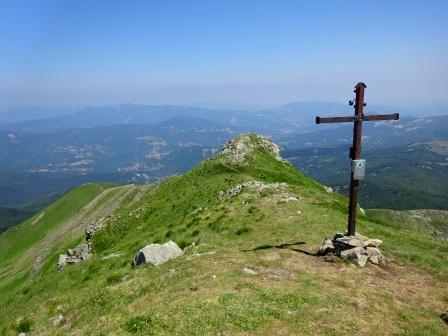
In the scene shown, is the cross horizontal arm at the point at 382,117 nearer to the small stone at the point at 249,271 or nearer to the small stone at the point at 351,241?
the small stone at the point at 351,241

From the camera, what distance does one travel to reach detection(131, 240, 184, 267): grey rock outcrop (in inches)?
1063

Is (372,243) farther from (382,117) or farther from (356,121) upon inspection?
(382,117)

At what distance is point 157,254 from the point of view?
27.6 m

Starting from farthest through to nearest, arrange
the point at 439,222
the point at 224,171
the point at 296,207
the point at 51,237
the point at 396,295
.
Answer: the point at 439,222, the point at 51,237, the point at 224,171, the point at 296,207, the point at 396,295

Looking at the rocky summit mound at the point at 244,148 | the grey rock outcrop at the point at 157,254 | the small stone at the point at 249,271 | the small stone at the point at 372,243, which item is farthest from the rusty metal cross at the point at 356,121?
the rocky summit mound at the point at 244,148

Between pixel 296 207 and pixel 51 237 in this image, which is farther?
pixel 51 237

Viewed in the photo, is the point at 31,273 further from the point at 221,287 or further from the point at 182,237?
the point at 221,287

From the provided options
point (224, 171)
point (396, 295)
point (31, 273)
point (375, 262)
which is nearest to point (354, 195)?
point (375, 262)

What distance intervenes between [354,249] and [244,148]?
51.6 m

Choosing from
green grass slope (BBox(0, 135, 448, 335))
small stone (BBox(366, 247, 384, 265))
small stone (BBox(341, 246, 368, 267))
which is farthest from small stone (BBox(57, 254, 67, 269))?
small stone (BBox(366, 247, 384, 265))

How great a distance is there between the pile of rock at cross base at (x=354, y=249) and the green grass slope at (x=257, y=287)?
706 mm

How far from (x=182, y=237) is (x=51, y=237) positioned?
3155 inches

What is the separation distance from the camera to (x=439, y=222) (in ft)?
520

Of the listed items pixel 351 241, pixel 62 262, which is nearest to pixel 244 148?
pixel 62 262
